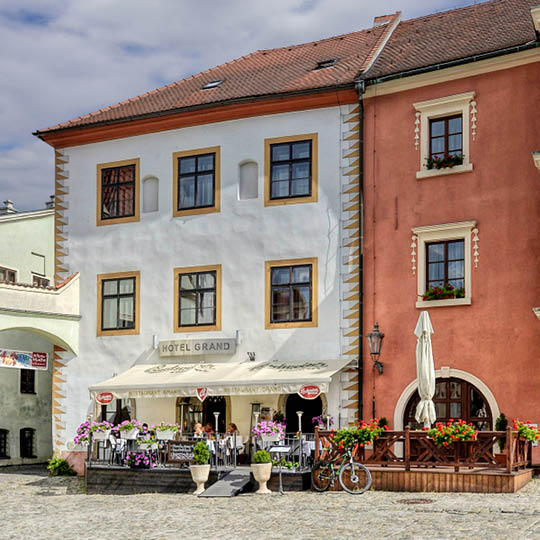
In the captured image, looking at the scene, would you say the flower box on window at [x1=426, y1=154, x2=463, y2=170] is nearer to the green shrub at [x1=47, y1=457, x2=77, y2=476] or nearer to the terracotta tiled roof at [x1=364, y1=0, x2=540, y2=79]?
the terracotta tiled roof at [x1=364, y1=0, x2=540, y2=79]

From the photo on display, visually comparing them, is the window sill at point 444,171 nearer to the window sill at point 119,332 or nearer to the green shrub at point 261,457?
the green shrub at point 261,457

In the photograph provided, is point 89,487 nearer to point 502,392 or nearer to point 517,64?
point 502,392

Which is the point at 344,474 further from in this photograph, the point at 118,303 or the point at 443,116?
the point at 118,303

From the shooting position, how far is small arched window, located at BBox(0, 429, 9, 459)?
3284cm

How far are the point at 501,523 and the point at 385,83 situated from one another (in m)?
12.8

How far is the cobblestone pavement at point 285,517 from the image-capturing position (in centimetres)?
1412

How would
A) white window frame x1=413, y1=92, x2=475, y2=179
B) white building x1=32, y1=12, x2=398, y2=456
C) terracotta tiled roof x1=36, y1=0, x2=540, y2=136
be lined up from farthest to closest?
white building x1=32, y1=12, x2=398, y2=456 → terracotta tiled roof x1=36, y1=0, x2=540, y2=136 → white window frame x1=413, y1=92, x2=475, y2=179

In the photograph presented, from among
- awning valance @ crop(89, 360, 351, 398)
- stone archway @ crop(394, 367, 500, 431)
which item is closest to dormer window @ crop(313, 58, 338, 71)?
awning valance @ crop(89, 360, 351, 398)

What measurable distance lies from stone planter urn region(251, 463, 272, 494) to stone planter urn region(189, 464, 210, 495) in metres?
1.28

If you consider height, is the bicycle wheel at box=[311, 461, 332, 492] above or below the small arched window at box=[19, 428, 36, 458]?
above

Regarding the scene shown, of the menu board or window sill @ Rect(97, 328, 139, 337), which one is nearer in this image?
the menu board

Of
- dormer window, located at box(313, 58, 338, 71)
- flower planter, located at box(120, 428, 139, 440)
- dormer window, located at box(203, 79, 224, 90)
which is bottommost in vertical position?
flower planter, located at box(120, 428, 139, 440)

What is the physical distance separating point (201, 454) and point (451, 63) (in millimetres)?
10599

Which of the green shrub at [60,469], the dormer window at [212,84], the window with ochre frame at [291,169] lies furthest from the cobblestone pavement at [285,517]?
the dormer window at [212,84]
